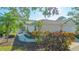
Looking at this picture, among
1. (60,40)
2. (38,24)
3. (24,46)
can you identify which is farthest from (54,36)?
(24,46)

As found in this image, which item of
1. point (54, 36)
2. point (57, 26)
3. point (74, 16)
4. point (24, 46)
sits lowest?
point (24, 46)

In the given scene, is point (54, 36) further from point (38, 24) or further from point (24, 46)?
point (24, 46)

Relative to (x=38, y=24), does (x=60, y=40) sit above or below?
below

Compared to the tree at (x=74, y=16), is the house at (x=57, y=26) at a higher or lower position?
lower

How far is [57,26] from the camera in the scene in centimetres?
218

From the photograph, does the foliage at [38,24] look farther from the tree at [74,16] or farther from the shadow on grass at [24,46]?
the tree at [74,16]

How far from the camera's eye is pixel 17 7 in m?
2.19

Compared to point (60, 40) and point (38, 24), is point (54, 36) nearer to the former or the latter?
point (60, 40)

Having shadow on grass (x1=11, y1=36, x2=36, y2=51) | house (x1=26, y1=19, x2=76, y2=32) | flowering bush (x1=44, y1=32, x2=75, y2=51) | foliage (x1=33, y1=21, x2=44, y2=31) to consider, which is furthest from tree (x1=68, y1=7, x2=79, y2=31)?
shadow on grass (x1=11, y1=36, x2=36, y2=51)

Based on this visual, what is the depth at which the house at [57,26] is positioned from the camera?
217 centimetres

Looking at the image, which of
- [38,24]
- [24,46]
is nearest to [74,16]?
[38,24]

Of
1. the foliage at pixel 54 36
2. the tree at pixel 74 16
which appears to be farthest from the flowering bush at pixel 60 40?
the tree at pixel 74 16
